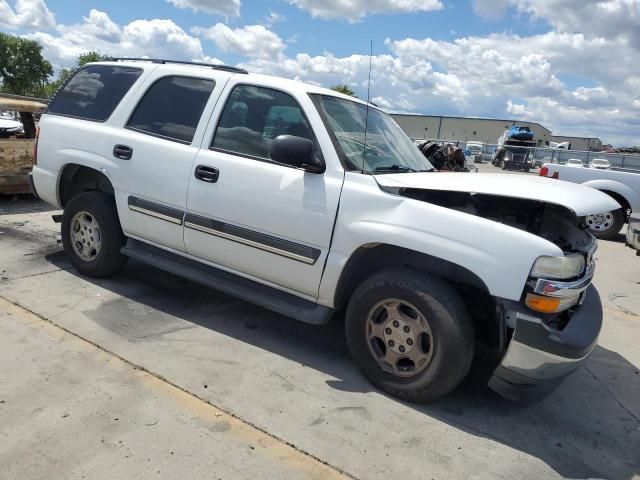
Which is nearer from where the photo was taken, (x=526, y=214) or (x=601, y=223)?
(x=526, y=214)

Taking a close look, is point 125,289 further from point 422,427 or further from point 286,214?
point 422,427

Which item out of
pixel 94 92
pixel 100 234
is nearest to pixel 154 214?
pixel 100 234

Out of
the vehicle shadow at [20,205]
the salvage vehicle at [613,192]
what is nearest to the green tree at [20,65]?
the vehicle shadow at [20,205]

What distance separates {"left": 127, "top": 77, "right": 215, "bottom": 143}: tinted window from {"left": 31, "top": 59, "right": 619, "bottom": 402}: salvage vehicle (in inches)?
0.5

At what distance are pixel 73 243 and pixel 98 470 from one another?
2.89 metres

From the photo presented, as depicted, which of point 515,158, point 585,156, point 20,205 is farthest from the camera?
point 515,158

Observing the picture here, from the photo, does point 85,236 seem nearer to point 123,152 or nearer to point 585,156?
point 123,152

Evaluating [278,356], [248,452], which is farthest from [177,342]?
[248,452]

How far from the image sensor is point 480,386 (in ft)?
11.7

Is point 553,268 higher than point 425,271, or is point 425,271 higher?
point 553,268

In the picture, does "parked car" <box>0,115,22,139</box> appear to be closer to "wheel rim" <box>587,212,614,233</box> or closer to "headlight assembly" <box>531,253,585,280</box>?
"headlight assembly" <box>531,253,585,280</box>

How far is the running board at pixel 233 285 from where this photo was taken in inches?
138

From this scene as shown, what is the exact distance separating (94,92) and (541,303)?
13.6 ft

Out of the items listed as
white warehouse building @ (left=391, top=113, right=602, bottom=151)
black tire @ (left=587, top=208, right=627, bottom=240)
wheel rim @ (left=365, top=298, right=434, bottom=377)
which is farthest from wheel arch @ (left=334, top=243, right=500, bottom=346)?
white warehouse building @ (left=391, top=113, right=602, bottom=151)
